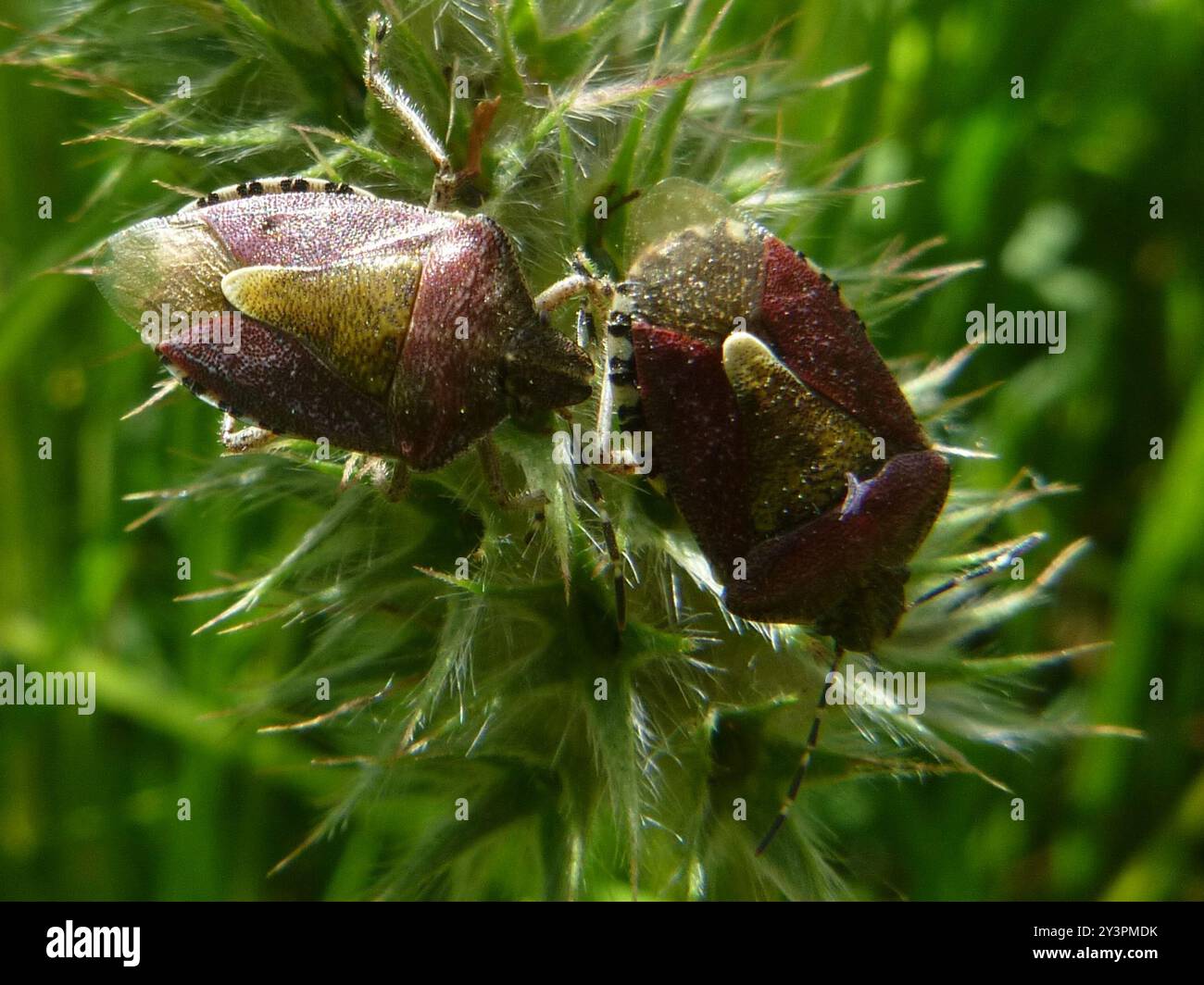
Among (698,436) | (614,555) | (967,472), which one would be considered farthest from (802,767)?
(967,472)

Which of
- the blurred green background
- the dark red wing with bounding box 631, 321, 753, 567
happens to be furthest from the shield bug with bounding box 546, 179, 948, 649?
the blurred green background

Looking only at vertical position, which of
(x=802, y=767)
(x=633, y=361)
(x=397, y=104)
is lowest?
(x=802, y=767)

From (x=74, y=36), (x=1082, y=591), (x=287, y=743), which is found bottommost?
(x=287, y=743)

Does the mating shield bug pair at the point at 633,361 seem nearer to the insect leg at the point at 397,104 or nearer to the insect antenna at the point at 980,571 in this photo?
the insect leg at the point at 397,104

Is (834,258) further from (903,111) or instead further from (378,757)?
(378,757)

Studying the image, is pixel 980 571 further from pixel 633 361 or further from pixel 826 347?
pixel 633 361

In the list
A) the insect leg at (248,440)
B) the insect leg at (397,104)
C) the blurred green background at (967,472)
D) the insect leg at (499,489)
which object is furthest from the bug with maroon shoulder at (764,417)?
the blurred green background at (967,472)

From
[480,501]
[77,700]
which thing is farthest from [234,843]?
[480,501]
